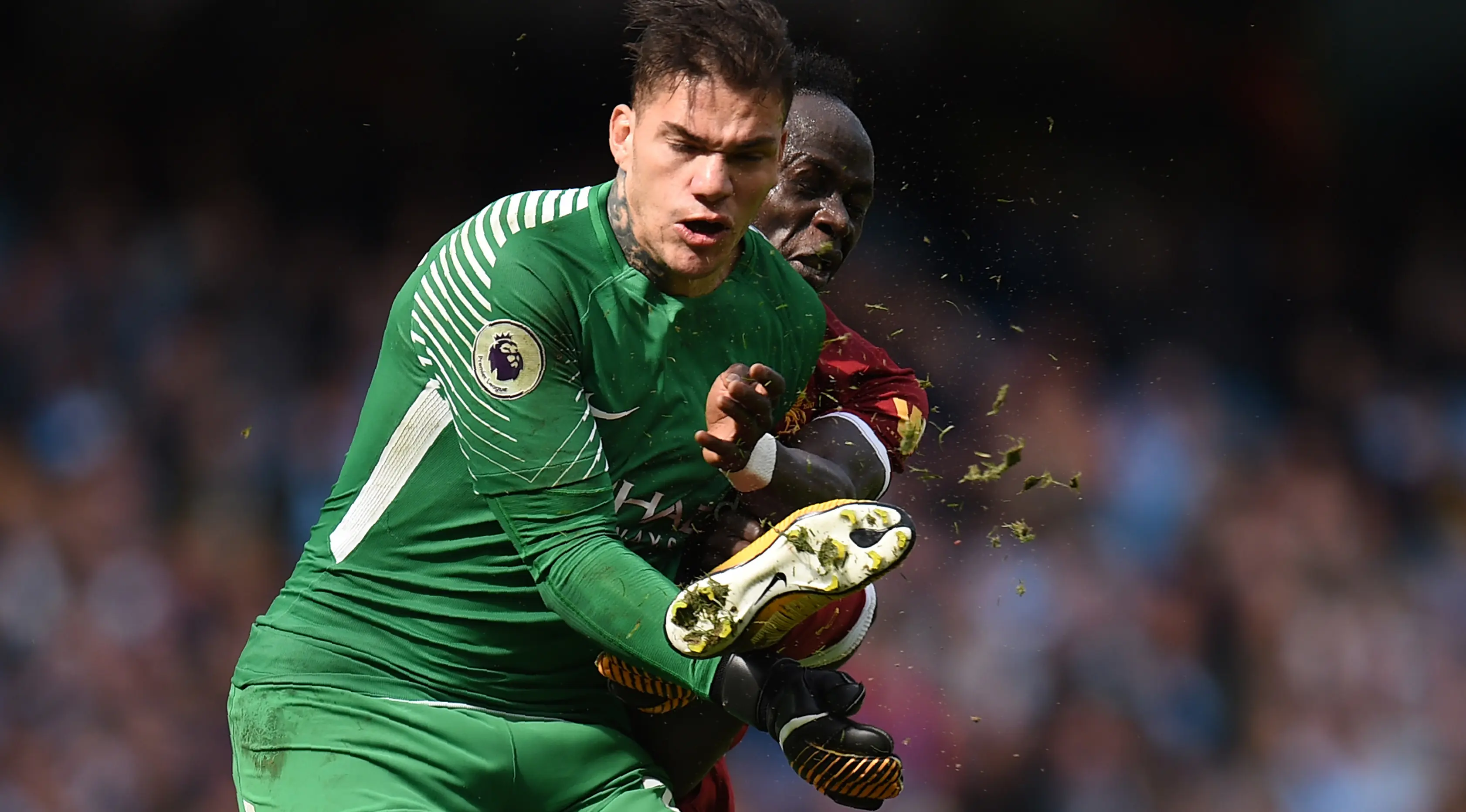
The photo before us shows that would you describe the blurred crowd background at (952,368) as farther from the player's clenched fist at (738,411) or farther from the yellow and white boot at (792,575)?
the yellow and white boot at (792,575)

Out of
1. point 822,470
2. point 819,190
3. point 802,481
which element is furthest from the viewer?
point 819,190

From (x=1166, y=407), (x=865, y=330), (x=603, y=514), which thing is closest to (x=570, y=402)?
(x=603, y=514)

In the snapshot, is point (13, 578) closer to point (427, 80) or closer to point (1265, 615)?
point (427, 80)

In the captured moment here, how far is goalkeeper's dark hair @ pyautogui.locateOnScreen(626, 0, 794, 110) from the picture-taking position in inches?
109

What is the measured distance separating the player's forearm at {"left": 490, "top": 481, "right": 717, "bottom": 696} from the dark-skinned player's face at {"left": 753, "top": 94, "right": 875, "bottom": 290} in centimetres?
151

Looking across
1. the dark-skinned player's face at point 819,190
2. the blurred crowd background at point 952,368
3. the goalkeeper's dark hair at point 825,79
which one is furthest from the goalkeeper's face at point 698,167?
the blurred crowd background at point 952,368

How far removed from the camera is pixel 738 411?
8.62 feet

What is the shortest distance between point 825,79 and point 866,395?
1.12 metres

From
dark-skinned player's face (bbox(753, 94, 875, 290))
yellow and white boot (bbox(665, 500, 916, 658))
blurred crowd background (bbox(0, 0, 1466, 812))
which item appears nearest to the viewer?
yellow and white boot (bbox(665, 500, 916, 658))

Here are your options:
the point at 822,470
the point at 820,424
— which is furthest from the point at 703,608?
the point at 820,424

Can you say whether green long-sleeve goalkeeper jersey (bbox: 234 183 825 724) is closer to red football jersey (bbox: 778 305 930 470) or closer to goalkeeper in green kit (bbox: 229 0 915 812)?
goalkeeper in green kit (bbox: 229 0 915 812)

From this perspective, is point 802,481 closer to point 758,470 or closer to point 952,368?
point 758,470

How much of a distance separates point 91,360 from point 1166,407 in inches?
183

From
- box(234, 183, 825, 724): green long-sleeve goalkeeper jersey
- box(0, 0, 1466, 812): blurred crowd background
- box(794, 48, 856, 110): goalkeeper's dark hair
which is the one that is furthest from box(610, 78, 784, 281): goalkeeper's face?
box(0, 0, 1466, 812): blurred crowd background
